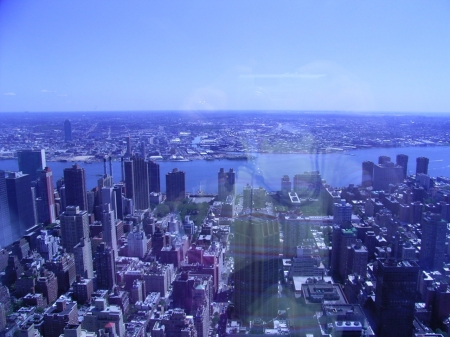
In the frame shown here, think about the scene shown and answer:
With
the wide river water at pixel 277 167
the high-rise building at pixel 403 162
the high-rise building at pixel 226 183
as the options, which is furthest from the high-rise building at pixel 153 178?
the high-rise building at pixel 403 162

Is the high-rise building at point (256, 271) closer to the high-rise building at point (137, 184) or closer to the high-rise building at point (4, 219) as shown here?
the high-rise building at point (4, 219)

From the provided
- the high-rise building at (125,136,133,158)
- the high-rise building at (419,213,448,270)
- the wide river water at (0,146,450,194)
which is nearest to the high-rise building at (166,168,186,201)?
the wide river water at (0,146,450,194)

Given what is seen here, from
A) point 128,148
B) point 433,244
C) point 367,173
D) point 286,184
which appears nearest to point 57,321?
point 433,244

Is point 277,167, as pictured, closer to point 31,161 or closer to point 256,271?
point 256,271

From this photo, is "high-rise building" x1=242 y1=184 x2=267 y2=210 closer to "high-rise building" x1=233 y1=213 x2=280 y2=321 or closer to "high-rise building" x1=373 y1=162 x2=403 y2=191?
Answer: "high-rise building" x1=233 y1=213 x2=280 y2=321

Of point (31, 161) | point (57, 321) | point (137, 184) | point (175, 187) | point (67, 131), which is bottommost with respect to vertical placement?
point (57, 321)

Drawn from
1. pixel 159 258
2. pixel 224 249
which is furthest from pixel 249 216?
pixel 159 258
